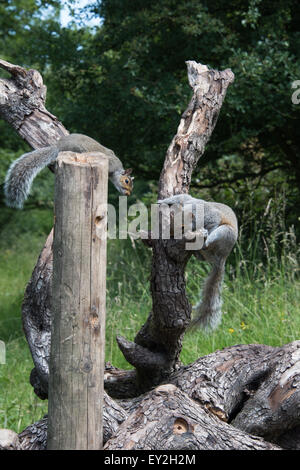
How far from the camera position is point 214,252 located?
2570mm

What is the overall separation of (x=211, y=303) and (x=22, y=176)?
3.62ft

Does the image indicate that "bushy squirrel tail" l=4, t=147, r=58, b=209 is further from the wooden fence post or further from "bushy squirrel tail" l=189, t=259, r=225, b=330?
"bushy squirrel tail" l=189, t=259, r=225, b=330

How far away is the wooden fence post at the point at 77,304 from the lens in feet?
5.99

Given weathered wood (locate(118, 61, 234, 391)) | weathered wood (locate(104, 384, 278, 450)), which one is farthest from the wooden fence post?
weathered wood (locate(118, 61, 234, 391))

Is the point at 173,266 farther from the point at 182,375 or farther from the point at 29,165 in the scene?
the point at 29,165

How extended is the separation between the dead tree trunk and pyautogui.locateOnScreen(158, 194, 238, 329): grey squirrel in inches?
6.8

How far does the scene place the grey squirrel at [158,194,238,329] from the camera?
98.0 inches

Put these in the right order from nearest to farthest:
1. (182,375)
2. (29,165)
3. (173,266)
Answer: (173,266) → (182,375) → (29,165)

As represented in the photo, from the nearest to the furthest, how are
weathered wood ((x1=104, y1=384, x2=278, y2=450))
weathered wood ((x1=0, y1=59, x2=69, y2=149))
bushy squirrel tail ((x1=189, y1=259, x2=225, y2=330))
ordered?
weathered wood ((x1=104, y1=384, x2=278, y2=450)) → bushy squirrel tail ((x1=189, y1=259, x2=225, y2=330)) → weathered wood ((x1=0, y1=59, x2=69, y2=149))

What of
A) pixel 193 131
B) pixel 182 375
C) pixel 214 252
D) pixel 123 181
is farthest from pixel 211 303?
pixel 123 181

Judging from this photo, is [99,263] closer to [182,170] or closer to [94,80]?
[182,170]

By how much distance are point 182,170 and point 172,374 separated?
96cm

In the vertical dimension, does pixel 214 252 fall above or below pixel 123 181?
below

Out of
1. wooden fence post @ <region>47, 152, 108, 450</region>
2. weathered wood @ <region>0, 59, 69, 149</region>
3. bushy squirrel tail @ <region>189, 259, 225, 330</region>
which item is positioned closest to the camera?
wooden fence post @ <region>47, 152, 108, 450</region>
